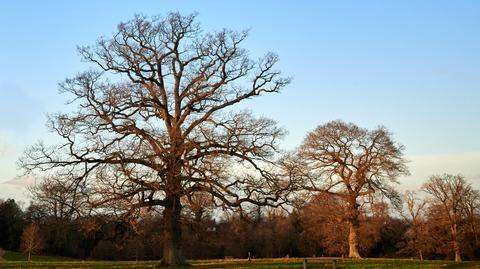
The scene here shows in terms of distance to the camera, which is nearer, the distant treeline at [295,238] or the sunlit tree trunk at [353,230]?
the sunlit tree trunk at [353,230]

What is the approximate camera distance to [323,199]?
111ft

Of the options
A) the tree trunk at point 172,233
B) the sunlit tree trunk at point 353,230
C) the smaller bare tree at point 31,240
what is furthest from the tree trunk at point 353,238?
the smaller bare tree at point 31,240

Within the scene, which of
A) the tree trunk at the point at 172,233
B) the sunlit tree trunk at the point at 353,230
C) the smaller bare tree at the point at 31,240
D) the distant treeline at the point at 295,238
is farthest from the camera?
the smaller bare tree at the point at 31,240

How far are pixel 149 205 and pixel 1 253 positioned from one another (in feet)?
111

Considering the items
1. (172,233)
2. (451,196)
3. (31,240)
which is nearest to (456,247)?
(451,196)

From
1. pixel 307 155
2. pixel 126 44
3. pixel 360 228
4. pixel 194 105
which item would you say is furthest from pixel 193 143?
pixel 360 228

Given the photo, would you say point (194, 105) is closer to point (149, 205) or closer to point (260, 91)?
point (260, 91)

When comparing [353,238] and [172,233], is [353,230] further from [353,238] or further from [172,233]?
[172,233]

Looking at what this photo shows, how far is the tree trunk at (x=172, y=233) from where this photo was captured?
25.9 m

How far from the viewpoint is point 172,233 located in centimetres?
2620

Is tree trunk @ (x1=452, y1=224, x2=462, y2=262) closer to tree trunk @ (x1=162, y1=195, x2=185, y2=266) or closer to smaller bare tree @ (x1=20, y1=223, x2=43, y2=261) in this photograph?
tree trunk @ (x1=162, y1=195, x2=185, y2=266)

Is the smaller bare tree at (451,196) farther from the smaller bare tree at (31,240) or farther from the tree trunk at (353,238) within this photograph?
the smaller bare tree at (31,240)

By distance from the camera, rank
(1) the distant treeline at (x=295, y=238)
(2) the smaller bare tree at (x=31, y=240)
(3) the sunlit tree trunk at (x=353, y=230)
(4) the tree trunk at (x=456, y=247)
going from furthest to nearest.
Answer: (2) the smaller bare tree at (x=31, y=240) < (4) the tree trunk at (x=456, y=247) < (1) the distant treeline at (x=295, y=238) < (3) the sunlit tree trunk at (x=353, y=230)

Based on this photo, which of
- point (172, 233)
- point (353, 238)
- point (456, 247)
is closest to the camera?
point (172, 233)
